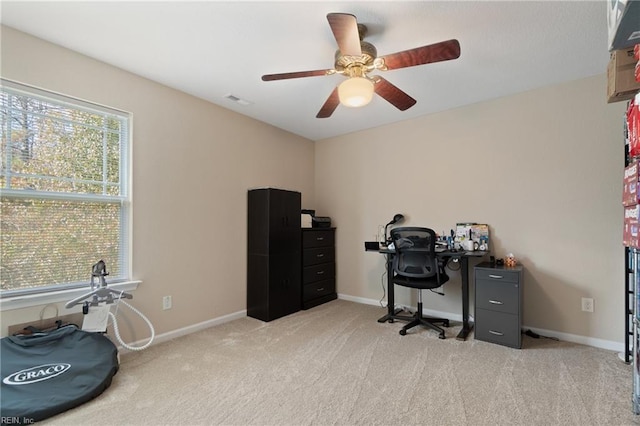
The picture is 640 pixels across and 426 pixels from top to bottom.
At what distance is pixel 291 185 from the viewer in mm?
4324

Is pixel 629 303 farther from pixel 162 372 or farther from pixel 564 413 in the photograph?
pixel 162 372

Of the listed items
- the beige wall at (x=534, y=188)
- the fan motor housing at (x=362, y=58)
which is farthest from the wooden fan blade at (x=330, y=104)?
the beige wall at (x=534, y=188)

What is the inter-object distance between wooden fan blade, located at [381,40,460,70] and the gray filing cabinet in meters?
1.93

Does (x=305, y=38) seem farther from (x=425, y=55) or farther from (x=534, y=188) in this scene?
(x=534, y=188)

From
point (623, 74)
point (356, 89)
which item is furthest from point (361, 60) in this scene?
point (623, 74)

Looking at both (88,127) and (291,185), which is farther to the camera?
(291,185)

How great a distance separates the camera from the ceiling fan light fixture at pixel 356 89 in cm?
200

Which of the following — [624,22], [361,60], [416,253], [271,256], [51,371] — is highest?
[361,60]

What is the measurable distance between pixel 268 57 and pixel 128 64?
1.21m

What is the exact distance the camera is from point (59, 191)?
89.3 inches

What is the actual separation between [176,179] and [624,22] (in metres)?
3.17

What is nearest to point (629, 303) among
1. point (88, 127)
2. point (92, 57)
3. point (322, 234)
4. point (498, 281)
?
point (498, 281)

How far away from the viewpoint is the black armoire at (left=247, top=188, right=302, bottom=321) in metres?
3.44

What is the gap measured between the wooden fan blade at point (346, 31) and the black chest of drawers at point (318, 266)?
8.12 ft
